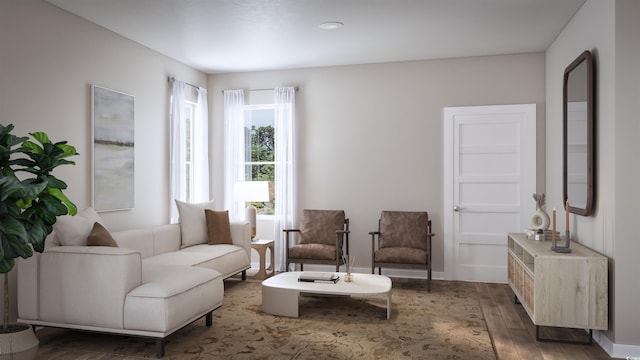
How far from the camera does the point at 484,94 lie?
609 cm

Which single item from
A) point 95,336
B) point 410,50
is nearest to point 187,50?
point 410,50

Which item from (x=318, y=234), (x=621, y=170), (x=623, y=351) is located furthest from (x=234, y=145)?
(x=623, y=351)

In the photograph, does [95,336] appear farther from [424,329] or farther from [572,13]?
[572,13]

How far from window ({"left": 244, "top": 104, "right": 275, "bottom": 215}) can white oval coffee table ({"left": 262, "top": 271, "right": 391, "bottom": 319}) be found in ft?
7.90

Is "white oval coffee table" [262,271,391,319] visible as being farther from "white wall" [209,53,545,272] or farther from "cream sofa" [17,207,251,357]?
"white wall" [209,53,545,272]

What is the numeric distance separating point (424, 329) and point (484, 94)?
10.7 ft

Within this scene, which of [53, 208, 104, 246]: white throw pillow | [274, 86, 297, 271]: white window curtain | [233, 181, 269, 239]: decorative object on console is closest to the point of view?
[53, 208, 104, 246]: white throw pillow

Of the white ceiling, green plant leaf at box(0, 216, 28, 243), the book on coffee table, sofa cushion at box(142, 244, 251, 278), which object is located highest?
the white ceiling

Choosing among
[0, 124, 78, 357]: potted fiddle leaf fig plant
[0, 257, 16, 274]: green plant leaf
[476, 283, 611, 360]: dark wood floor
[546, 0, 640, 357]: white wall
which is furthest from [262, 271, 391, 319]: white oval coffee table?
[0, 257, 16, 274]: green plant leaf

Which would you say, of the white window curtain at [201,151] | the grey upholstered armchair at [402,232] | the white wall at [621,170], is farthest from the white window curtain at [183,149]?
the white wall at [621,170]

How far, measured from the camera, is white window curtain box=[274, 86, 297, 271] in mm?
6625

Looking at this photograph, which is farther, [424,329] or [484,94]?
[484,94]

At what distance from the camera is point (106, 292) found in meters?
3.54

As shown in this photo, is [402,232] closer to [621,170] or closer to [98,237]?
[621,170]
